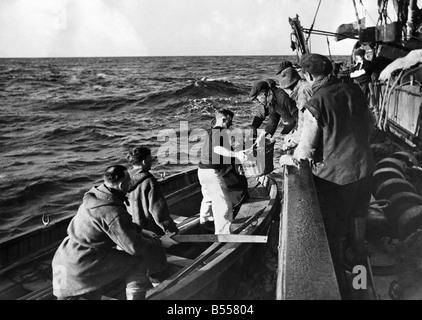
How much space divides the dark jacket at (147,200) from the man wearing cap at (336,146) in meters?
1.84

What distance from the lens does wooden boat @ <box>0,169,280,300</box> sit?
4273 millimetres

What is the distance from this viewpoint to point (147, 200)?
477 cm

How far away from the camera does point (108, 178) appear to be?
12.7ft

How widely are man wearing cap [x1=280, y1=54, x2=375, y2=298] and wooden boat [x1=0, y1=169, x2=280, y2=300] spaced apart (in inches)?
60.7

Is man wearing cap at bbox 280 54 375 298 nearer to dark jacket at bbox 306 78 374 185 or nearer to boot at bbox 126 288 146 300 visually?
dark jacket at bbox 306 78 374 185

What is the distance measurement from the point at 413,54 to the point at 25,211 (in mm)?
11121

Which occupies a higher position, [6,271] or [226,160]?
[226,160]

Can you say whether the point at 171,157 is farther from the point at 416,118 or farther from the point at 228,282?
the point at 228,282

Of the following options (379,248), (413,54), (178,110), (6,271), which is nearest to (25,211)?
(6,271)

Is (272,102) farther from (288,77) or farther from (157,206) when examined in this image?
(157,206)

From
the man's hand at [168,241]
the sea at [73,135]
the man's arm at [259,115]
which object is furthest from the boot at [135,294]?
the man's arm at [259,115]

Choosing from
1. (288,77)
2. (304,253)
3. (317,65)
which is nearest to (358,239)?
(304,253)

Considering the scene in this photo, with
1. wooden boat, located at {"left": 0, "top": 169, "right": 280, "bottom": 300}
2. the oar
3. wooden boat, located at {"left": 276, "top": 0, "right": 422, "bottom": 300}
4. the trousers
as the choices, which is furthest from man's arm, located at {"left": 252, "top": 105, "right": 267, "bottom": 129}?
the oar

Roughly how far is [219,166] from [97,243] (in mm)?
2235
